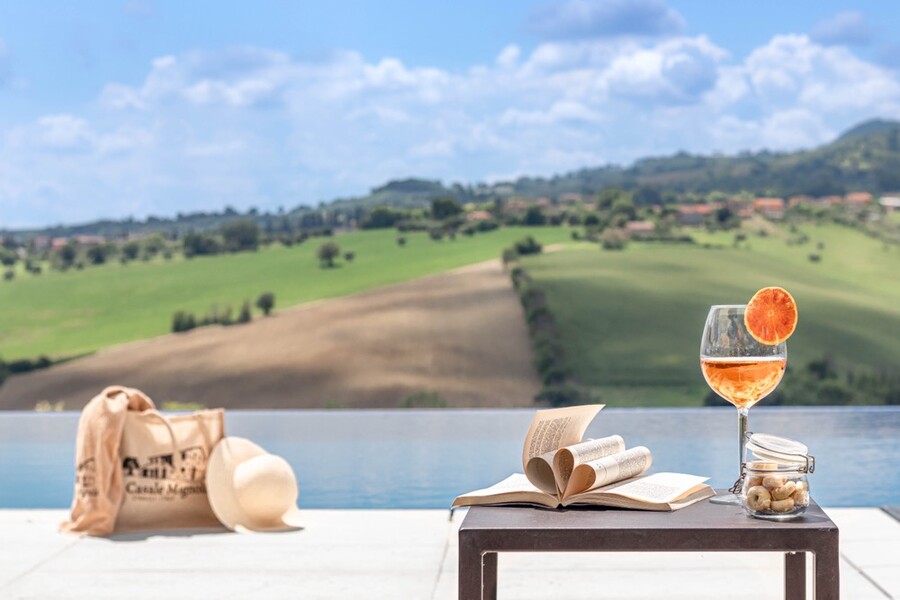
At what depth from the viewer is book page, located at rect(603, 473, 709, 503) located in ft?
5.31

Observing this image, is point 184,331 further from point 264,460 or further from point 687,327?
point 264,460

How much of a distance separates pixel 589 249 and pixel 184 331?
5.40 meters

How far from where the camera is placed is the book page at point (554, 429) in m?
1.70

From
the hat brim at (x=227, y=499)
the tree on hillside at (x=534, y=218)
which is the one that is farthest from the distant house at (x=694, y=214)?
the hat brim at (x=227, y=499)

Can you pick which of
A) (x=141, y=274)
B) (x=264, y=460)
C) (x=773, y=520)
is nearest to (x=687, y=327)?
(x=141, y=274)

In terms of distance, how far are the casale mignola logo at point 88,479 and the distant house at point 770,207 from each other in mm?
13646

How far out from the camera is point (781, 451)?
1.53 m

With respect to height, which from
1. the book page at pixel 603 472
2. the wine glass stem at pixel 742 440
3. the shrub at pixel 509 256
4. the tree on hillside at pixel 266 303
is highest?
the shrub at pixel 509 256

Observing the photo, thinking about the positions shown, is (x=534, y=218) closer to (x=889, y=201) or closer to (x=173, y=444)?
(x=889, y=201)

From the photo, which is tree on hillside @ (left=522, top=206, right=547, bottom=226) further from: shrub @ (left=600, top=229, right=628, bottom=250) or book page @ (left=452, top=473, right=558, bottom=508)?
book page @ (left=452, top=473, right=558, bottom=508)

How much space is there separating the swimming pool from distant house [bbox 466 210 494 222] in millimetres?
8937

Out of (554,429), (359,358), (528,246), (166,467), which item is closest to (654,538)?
(554,429)

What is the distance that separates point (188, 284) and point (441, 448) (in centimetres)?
1061

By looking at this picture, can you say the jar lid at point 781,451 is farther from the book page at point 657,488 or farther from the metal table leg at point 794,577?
the metal table leg at point 794,577
